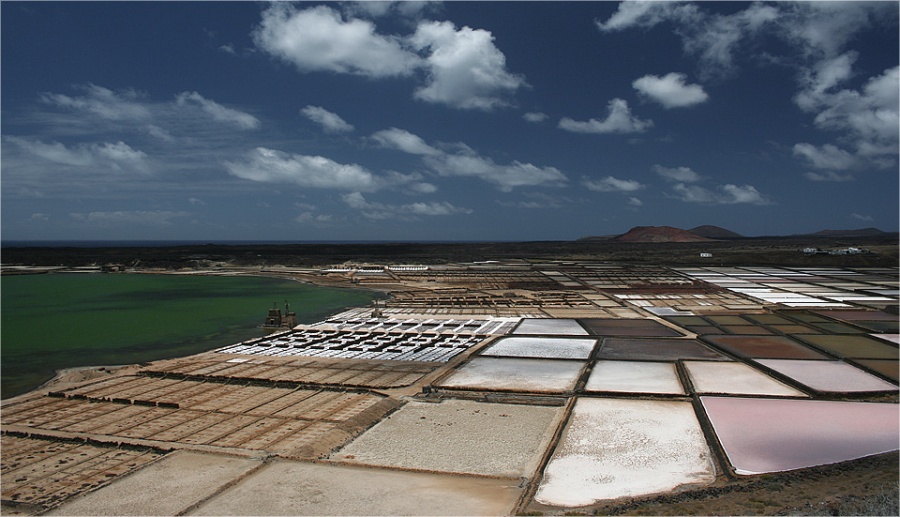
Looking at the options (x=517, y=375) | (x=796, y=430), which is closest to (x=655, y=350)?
(x=517, y=375)

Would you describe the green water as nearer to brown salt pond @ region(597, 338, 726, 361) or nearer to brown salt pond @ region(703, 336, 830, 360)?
brown salt pond @ region(597, 338, 726, 361)

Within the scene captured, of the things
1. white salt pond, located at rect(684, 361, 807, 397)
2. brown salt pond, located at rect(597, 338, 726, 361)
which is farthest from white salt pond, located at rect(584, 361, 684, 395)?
brown salt pond, located at rect(597, 338, 726, 361)

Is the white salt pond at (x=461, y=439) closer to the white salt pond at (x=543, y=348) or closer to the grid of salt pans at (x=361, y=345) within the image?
the grid of salt pans at (x=361, y=345)

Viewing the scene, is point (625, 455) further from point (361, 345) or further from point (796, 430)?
point (361, 345)

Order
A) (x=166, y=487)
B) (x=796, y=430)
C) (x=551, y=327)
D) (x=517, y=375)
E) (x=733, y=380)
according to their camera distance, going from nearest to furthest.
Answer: (x=166, y=487) < (x=796, y=430) < (x=733, y=380) < (x=517, y=375) < (x=551, y=327)

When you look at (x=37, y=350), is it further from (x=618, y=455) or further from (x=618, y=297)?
(x=618, y=297)

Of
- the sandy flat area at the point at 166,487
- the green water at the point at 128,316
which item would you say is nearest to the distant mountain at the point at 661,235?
the green water at the point at 128,316
